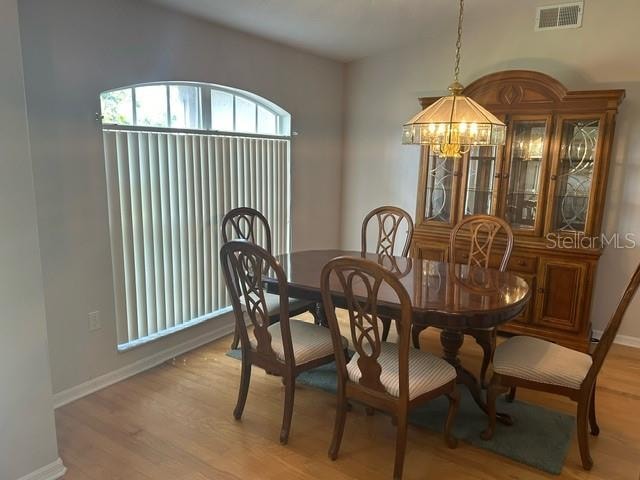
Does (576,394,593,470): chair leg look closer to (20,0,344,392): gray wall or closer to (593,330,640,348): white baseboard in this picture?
(593,330,640,348): white baseboard

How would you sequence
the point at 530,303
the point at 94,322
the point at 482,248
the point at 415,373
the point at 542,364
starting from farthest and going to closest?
the point at 530,303 < the point at 482,248 < the point at 94,322 < the point at 542,364 < the point at 415,373

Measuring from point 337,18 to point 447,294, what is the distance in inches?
95.6

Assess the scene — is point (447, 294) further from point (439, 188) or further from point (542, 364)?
point (439, 188)

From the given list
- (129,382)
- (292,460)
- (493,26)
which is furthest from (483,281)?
(493,26)

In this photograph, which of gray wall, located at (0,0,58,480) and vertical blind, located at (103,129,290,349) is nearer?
gray wall, located at (0,0,58,480)

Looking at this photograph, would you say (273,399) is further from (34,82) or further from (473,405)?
(34,82)

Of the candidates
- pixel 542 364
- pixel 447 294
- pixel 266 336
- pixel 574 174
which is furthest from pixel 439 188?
pixel 266 336

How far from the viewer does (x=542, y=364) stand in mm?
2311

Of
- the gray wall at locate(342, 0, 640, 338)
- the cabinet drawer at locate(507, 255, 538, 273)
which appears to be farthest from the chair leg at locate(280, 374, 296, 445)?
the gray wall at locate(342, 0, 640, 338)

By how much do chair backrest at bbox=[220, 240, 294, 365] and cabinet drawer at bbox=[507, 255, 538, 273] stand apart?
84.1 inches

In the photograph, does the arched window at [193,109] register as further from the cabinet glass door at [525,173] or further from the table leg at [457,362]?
Result: the table leg at [457,362]

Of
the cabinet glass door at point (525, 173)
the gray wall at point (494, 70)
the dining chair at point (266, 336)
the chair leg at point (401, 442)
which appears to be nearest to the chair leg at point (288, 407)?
the dining chair at point (266, 336)

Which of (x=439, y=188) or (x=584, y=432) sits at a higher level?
(x=439, y=188)

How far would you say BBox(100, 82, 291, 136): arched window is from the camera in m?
2.94
